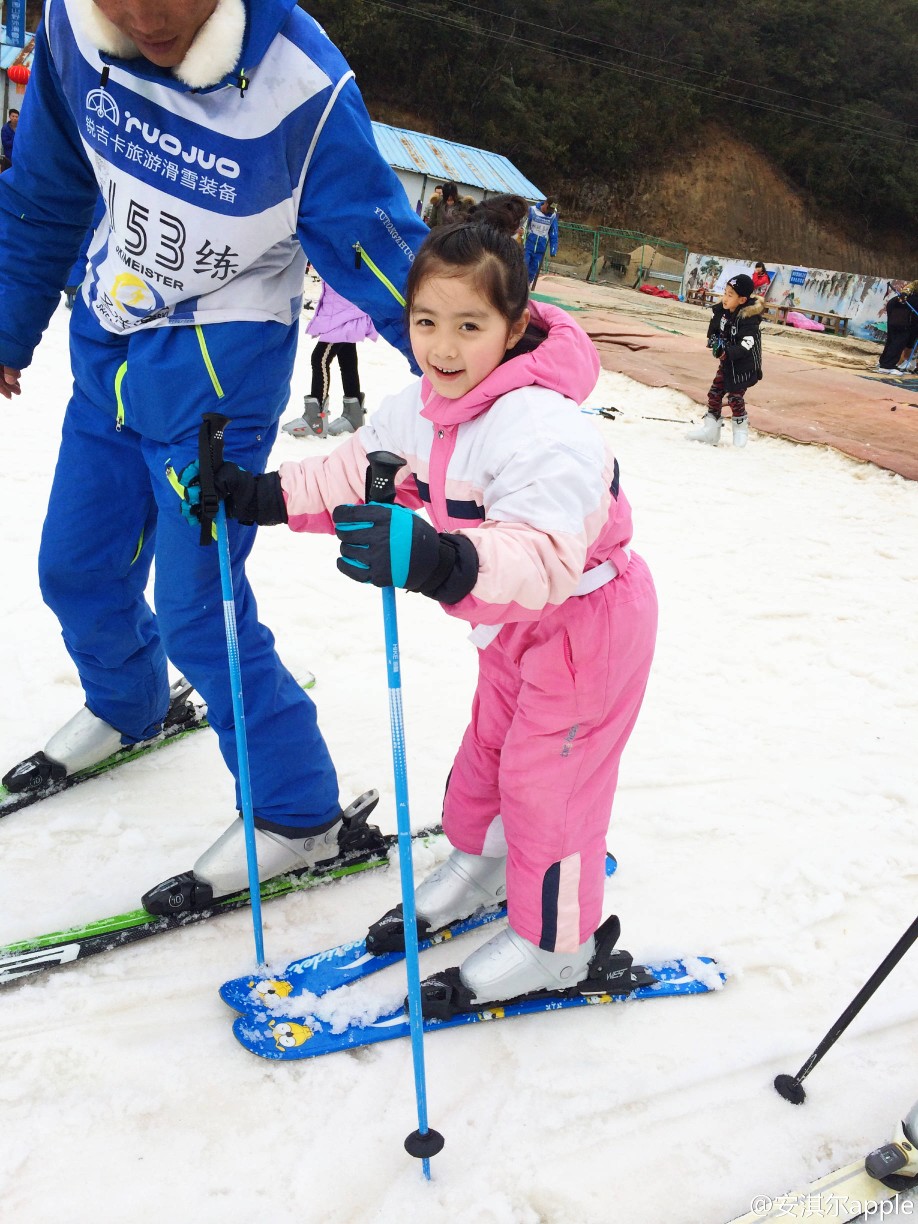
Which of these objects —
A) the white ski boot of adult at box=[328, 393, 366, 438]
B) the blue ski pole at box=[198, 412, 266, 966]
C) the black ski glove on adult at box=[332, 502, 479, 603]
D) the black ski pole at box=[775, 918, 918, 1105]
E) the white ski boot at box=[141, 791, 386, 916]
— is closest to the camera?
the black ski glove on adult at box=[332, 502, 479, 603]

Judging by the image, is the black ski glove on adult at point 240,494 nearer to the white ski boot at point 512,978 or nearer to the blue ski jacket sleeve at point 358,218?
the blue ski jacket sleeve at point 358,218

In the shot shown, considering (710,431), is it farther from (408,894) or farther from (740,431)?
(408,894)

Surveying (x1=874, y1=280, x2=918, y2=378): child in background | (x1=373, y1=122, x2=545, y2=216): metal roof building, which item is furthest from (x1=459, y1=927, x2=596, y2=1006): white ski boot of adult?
(x1=373, y1=122, x2=545, y2=216): metal roof building

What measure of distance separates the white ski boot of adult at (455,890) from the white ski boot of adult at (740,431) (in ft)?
20.7

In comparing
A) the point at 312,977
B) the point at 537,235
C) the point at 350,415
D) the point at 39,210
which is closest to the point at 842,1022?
the point at 312,977

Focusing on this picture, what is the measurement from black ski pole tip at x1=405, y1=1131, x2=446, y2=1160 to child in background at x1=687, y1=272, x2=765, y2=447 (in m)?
6.93

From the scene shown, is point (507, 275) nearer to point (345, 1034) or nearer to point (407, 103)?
point (345, 1034)

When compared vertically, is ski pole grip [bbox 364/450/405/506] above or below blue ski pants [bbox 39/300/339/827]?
above

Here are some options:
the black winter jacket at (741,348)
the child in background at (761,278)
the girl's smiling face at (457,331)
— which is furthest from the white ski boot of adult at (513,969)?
the child in background at (761,278)

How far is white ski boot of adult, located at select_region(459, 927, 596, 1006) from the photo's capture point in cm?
192

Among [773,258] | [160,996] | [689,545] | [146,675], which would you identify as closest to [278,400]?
[146,675]

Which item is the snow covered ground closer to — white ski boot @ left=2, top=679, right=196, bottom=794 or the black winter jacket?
white ski boot @ left=2, top=679, right=196, bottom=794

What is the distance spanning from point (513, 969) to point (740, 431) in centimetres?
667

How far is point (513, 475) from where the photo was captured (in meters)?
1.47
